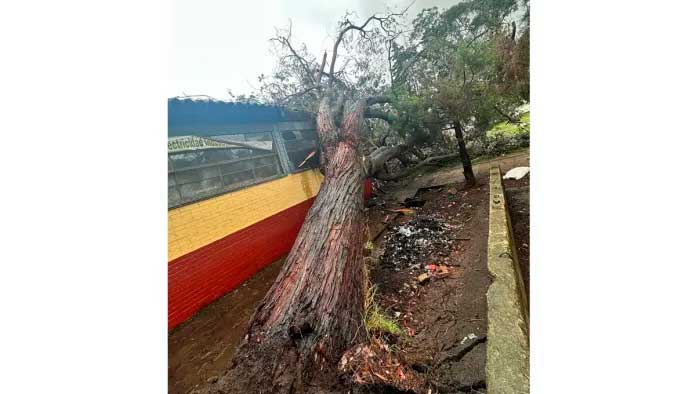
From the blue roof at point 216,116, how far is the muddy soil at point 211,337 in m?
1.11

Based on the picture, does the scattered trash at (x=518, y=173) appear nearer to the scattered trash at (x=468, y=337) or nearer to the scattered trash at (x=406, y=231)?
the scattered trash at (x=406, y=231)

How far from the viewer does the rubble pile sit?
206cm

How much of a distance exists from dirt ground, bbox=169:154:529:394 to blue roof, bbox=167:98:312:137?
3.76 ft

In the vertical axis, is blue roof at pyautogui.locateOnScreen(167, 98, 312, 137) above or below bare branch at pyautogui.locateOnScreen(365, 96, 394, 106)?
below

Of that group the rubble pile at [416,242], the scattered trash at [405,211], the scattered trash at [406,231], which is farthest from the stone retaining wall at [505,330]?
the scattered trash at [405,211]

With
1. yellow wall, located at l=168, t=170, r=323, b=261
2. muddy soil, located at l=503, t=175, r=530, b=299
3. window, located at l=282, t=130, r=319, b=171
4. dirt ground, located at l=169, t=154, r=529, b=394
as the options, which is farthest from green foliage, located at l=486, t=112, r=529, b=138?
yellow wall, located at l=168, t=170, r=323, b=261

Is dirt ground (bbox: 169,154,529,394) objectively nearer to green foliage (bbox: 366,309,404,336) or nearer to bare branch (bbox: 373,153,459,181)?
green foliage (bbox: 366,309,404,336)

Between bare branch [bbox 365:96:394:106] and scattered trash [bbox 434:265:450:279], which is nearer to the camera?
scattered trash [bbox 434:265:450:279]
